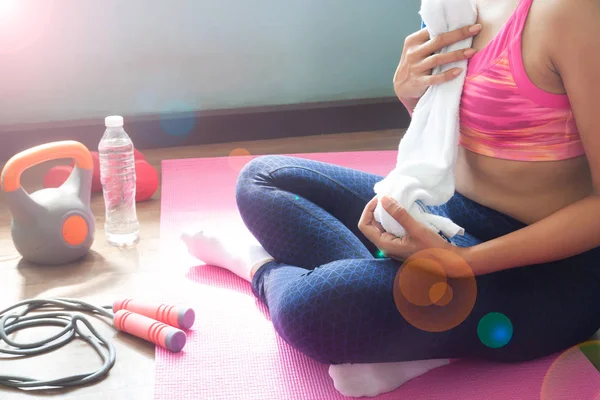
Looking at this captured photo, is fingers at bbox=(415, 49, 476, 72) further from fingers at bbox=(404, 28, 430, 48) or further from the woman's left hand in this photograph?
the woman's left hand

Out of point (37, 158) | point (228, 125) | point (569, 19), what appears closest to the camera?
point (569, 19)

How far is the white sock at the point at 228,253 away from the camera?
1.18 meters

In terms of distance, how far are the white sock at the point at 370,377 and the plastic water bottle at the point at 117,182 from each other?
2.30ft

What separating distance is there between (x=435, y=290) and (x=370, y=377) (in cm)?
15

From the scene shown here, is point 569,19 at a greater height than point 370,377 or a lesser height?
greater

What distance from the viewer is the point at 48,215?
1.28 m

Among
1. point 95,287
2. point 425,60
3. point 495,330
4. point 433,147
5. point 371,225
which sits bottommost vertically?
point 95,287

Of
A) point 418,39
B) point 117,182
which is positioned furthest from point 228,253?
point 418,39

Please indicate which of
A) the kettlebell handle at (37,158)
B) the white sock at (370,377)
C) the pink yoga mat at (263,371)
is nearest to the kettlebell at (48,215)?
the kettlebell handle at (37,158)

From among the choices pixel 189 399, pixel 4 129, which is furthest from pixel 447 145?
pixel 4 129

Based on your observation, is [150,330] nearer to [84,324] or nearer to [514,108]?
[84,324]

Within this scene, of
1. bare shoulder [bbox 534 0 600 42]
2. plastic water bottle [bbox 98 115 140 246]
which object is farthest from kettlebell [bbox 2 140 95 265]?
bare shoulder [bbox 534 0 600 42]

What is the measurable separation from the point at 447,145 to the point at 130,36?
55.7 inches

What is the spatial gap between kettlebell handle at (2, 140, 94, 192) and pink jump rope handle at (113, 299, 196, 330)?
35cm
